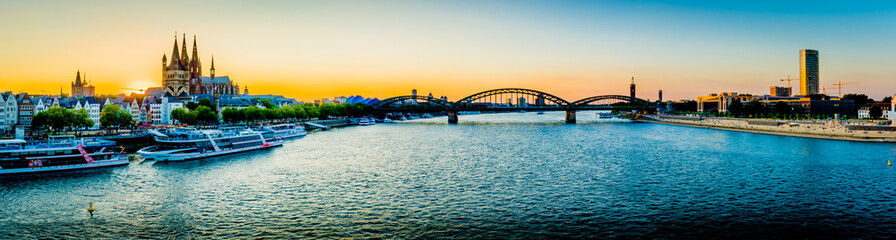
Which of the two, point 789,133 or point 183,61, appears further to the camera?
point 183,61

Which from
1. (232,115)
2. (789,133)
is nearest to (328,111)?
(232,115)

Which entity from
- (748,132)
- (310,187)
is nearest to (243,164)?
(310,187)

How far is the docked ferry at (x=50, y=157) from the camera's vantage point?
3716cm

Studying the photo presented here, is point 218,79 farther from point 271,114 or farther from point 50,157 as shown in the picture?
point 50,157

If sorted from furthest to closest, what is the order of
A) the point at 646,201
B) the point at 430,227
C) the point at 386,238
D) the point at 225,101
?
the point at 225,101, the point at 646,201, the point at 430,227, the point at 386,238

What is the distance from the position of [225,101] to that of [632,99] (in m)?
119

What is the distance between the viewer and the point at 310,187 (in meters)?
32.3

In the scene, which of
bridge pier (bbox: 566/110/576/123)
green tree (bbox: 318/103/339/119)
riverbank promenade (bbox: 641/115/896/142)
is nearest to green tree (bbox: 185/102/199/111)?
green tree (bbox: 318/103/339/119)

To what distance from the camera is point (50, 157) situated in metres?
37.8

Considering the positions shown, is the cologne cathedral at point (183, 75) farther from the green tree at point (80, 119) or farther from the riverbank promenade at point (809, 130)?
the riverbank promenade at point (809, 130)

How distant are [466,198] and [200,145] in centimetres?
3148

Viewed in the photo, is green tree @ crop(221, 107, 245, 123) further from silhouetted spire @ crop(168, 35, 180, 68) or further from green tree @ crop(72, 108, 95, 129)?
silhouetted spire @ crop(168, 35, 180, 68)

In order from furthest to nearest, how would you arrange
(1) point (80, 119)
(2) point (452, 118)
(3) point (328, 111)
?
(2) point (452, 118) → (3) point (328, 111) → (1) point (80, 119)

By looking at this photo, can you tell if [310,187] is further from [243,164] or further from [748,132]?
[748,132]
